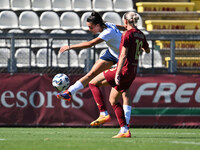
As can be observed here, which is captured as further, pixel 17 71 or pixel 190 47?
pixel 190 47

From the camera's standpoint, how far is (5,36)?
10.3 m

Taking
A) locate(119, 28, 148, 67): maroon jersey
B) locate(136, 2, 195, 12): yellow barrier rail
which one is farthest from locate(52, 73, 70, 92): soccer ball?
locate(136, 2, 195, 12): yellow barrier rail

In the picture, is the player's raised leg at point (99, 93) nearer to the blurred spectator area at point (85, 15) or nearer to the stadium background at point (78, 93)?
the stadium background at point (78, 93)

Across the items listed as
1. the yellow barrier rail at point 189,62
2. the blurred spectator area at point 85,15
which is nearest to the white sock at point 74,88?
the yellow barrier rail at point 189,62

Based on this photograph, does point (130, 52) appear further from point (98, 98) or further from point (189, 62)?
point (189, 62)

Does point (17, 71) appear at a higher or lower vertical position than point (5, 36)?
lower

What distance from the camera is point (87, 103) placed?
10250 millimetres

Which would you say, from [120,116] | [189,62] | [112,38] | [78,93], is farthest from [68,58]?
[120,116]

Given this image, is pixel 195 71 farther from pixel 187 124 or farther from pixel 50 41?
pixel 50 41

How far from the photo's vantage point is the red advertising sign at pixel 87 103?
10172mm

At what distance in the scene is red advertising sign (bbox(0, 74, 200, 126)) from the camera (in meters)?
10.2

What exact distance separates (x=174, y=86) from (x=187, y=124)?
870mm

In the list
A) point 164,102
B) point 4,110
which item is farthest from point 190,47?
point 4,110

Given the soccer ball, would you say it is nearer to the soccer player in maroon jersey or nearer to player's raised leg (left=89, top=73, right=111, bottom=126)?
player's raised leg (left=89, top=73, right=111, bottom=126)
